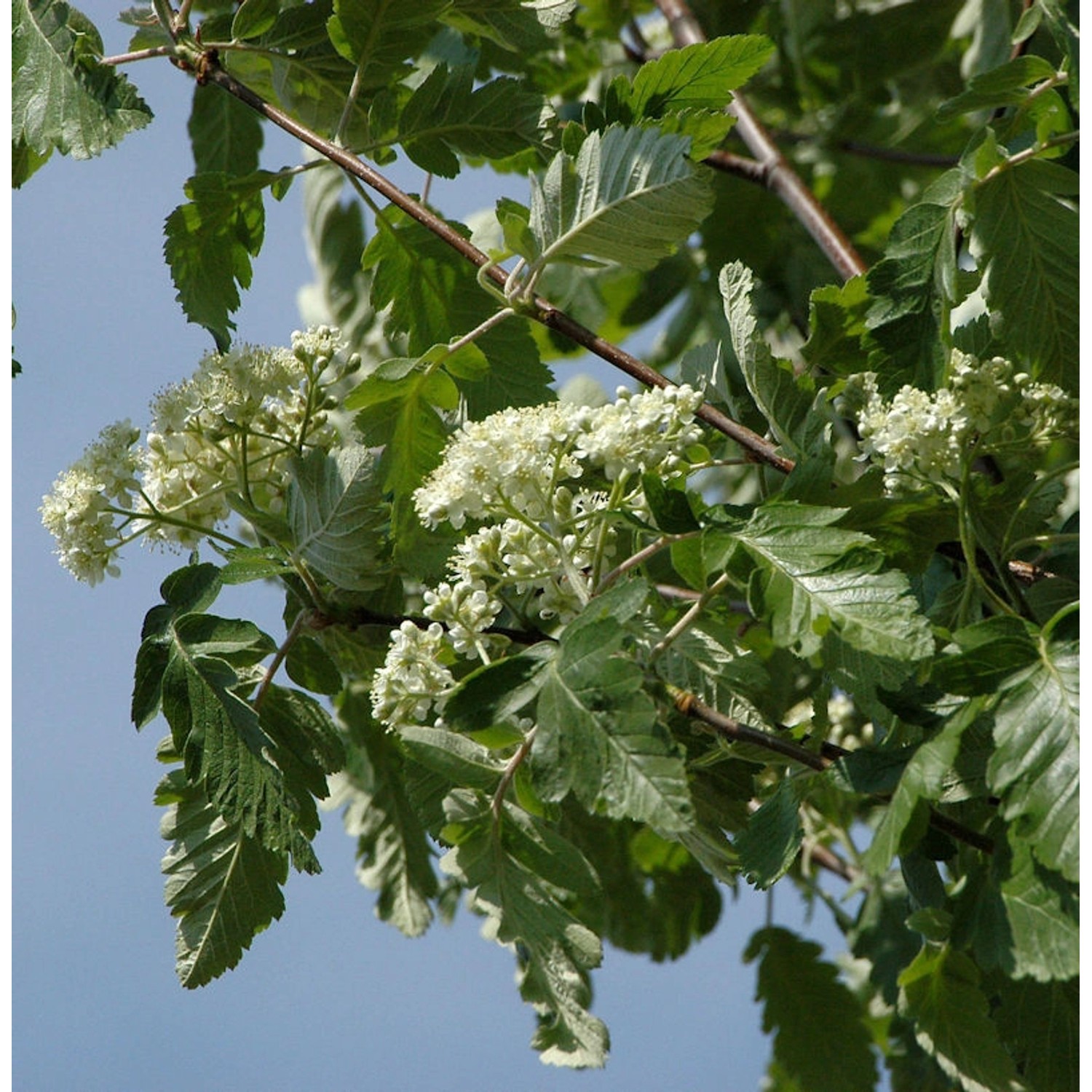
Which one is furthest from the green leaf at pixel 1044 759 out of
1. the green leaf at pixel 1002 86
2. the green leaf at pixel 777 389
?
the green leaf at pixel 1002 86

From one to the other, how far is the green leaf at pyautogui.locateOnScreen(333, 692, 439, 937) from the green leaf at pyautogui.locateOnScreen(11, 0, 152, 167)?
0.86 meters

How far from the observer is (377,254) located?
61.0 inches

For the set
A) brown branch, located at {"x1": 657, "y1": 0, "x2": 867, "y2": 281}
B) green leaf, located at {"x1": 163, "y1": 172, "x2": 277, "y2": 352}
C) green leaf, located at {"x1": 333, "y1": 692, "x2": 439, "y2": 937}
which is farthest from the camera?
green leaf, located at {"x1": 333, "y1": 692, "x2": 439, "y2": 937}

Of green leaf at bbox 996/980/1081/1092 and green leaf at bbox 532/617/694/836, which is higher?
green leaf at bbox 532/617/694/836

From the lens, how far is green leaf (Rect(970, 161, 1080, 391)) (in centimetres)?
117

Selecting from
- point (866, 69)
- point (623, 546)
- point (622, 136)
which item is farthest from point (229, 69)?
point (866, 69)

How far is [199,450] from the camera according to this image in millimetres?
1445

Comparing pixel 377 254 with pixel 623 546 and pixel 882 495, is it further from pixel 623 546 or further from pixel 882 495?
pixel 882 495

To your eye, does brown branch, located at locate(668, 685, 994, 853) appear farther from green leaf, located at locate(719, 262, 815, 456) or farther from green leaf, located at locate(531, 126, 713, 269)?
green leaf, located at locate(531, 126, 713, 269)

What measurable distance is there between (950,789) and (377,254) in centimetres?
84

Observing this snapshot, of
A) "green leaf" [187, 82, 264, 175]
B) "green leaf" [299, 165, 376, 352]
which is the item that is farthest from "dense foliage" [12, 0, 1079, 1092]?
"green leaf" [299, 165, 376, 352]

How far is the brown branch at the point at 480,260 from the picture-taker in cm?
132

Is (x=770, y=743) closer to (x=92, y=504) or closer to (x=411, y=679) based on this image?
(x=411, y=679)

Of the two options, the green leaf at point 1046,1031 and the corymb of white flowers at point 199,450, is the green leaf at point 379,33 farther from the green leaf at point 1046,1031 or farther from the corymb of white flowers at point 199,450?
the green leaf at point 1046,1031
